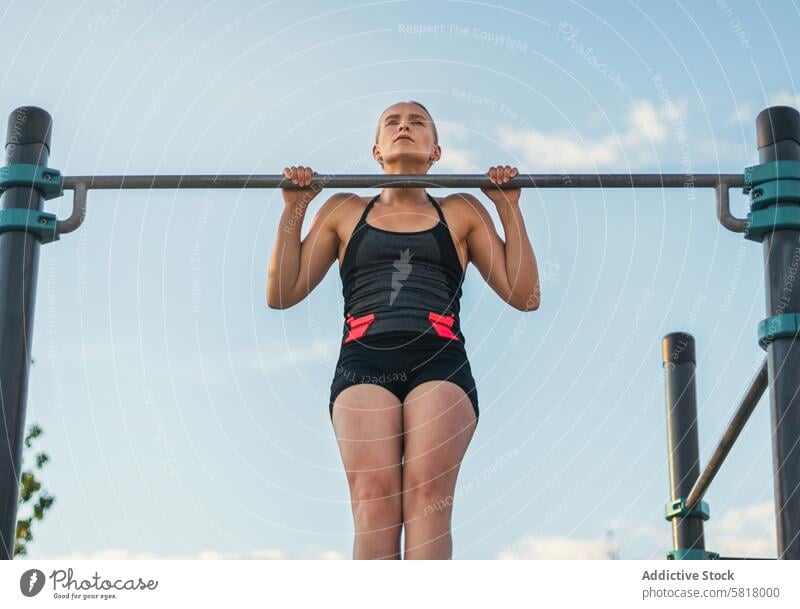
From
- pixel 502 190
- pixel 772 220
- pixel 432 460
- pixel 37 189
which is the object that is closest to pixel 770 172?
pixel 772 220

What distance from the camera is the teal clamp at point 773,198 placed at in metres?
6.03

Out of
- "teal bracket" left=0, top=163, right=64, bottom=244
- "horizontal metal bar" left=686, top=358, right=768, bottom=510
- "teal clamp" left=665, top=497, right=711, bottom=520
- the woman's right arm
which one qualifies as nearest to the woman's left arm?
the woman's right arm

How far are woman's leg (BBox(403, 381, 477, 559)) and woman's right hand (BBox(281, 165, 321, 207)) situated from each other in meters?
1.10

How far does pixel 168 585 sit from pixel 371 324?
5.64 feet

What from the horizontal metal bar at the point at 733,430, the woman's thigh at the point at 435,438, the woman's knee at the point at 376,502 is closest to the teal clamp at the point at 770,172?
the horizontal metal bar at the point at 733,430

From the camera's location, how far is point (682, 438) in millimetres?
8664

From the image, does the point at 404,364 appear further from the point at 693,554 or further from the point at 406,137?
the point at 693,554

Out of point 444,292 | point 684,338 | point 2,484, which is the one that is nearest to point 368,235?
point 444,292

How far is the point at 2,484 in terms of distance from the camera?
5691mm

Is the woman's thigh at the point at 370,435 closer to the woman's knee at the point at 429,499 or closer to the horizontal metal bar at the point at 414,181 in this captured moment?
the woman's knee at the point at 429,499

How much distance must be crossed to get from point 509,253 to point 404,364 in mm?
801

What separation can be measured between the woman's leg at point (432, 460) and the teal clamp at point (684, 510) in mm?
3127

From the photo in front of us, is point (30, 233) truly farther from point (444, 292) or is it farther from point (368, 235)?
point (444, 292)

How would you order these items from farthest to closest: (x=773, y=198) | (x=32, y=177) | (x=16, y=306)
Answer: (x=32, y=177) < (x=773, y=198) < (x=16, y=306)
